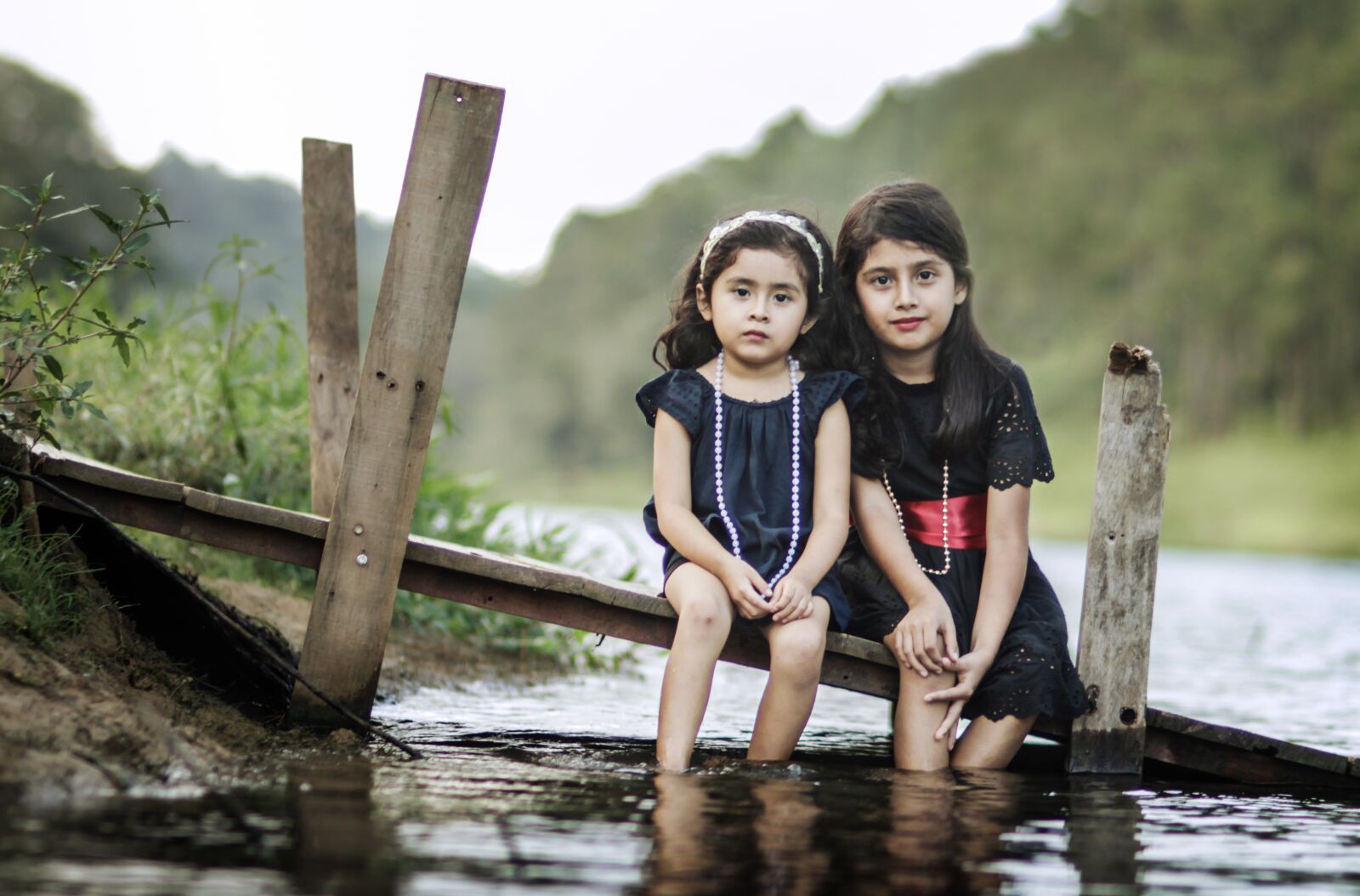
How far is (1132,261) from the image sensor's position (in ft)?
180

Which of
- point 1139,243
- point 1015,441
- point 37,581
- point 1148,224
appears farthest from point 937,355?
point 1139,243

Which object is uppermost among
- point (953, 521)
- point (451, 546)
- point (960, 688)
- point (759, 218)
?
point (759, 218)

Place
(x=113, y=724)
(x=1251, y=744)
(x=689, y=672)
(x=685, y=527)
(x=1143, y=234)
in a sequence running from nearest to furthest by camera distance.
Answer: (x=113, y=724)
(x=689, y=672)
(x=685, y=527)
(x=1251, y=744)
(x=1143, y=234)

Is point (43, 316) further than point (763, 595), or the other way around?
point (43, 316)

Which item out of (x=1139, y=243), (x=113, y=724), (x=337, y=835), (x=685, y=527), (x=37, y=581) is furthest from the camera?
(x=1139, y=243)

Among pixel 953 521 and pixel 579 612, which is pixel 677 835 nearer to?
pixel 579 612

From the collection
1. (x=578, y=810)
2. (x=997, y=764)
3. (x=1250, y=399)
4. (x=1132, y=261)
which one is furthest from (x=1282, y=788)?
(x=1132, y=261)

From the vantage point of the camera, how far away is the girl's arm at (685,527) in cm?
393

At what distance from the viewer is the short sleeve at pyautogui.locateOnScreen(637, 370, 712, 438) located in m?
4.18

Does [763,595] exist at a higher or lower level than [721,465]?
lower

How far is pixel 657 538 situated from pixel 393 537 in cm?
77

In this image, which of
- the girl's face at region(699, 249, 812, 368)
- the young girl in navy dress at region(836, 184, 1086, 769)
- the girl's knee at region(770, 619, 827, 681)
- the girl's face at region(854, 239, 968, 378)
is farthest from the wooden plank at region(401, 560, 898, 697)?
the girl's face at region(854, 239, 968, 378)

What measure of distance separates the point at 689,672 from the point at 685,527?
0.43 m

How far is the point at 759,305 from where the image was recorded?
13.7 feet
